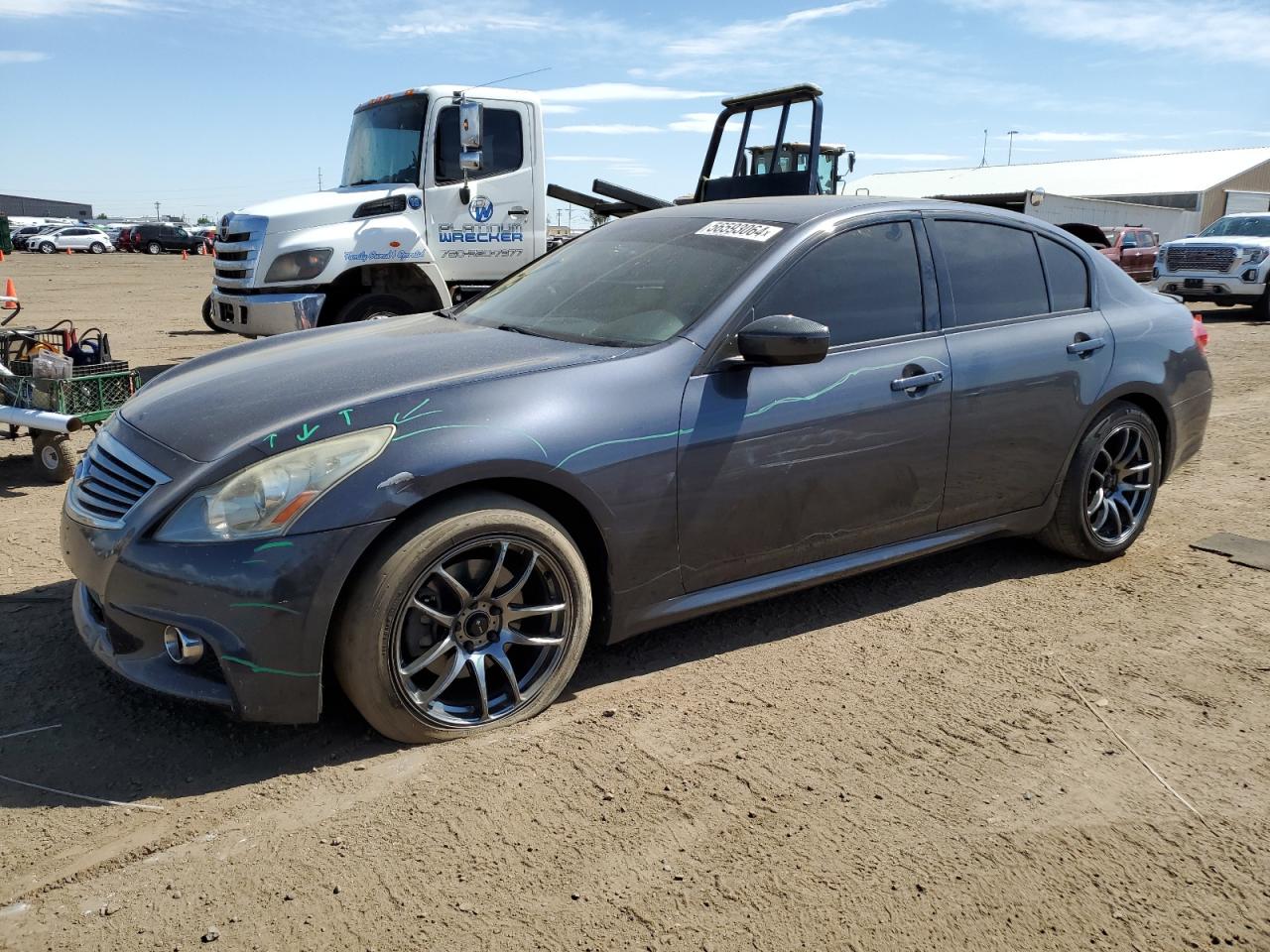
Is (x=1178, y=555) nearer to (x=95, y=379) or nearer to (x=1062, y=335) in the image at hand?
(x=1062, y=335)

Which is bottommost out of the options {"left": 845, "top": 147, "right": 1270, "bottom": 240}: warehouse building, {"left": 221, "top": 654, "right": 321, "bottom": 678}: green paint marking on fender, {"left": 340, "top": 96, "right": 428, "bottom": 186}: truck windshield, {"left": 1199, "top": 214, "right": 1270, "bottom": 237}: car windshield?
{"left": 221, "top": 654, "right": 321, "bottom": 678}: green paint marking on fender

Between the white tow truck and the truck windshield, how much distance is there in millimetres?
13

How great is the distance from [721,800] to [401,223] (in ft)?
23.6

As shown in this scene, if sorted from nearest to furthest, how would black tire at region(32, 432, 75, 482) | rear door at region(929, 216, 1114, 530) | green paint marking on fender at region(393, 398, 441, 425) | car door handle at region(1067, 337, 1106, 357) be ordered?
green paint marking on fender at region(393, 398, 441, 425) → rear door at region(929, 216, 1114, 530) → car door handle at region(1067, 337, 1106, 357) → black tire at region(32, 432, 75, 482)

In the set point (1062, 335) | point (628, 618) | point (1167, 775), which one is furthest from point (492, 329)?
point (1167, 775)

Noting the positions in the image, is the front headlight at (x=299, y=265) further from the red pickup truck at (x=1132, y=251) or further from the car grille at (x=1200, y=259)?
the red pickup truck at (x=1132, y=251)

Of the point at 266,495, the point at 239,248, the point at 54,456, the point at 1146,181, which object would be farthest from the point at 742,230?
the point at 1146,181

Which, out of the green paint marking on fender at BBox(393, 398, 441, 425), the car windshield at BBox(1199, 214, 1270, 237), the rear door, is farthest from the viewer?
the car windshield at BBox(1199, 214, 1270, 237)

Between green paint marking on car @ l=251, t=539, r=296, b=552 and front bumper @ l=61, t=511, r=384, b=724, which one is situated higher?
green paint marking on car @ l=251, t=539, r=296, b=552

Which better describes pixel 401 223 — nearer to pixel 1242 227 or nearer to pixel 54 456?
pixel 54 456

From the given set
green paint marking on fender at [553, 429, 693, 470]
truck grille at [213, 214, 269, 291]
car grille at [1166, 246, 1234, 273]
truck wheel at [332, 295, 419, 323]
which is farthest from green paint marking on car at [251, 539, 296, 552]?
car grille at [1166, 246, 1234, 273]

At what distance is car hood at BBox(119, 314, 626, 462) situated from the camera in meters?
2.99

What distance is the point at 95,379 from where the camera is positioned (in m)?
5.91

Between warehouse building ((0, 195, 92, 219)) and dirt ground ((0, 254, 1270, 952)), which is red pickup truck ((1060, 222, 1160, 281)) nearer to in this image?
dirt ground ((0, 254, 1270, 952))
